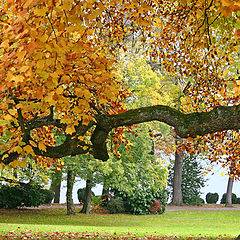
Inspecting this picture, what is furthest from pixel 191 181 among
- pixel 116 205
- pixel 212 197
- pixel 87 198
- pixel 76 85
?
pixel 76 85

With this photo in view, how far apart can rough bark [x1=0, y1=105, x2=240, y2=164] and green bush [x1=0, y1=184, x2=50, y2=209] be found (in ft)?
49.1

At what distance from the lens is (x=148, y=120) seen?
22.0 feet

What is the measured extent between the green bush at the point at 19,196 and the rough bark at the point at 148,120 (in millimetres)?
14968

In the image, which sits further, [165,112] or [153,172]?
[153,172]

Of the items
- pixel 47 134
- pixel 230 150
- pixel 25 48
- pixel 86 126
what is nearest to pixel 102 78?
pixel 86 126

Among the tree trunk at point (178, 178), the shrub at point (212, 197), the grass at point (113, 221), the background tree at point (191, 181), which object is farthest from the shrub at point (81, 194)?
the shrub at point (212, 197)

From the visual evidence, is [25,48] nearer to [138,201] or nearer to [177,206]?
[138,201]

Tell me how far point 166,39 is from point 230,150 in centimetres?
422

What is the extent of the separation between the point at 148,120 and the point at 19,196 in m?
17.1

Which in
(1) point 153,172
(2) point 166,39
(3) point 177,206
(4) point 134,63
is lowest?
(3) point 177,206

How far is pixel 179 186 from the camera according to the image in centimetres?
2964

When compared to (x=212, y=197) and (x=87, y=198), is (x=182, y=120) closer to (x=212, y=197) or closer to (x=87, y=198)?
(x=87, y=198)

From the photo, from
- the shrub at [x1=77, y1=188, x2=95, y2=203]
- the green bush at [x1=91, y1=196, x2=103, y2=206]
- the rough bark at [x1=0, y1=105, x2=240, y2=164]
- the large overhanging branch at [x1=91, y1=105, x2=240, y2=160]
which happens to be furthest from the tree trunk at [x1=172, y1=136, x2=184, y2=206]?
the large overhanging branch at [x1=91, y1=105, x2=240, y2=160]

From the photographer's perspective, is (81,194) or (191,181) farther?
(191,181)
